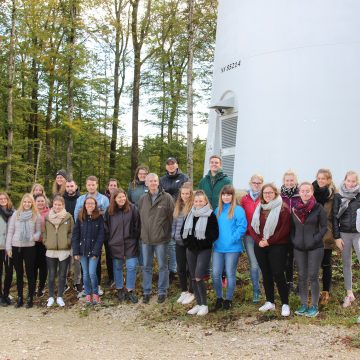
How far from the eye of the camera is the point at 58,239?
7.13 m

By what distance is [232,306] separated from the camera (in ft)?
21.1

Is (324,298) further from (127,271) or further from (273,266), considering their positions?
(127,271)

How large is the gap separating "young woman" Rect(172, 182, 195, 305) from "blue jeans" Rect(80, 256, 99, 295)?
1268 millimetres

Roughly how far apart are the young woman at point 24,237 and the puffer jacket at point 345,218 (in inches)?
172

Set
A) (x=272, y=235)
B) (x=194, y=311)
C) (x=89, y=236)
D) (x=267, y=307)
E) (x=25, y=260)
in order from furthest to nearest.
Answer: (x=25, y=260), (x=89, y=236), (x=194, y=311), (x=267, y=307), (x=272, y=235)

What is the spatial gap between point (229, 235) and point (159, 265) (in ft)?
4.47

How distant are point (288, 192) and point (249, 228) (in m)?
0.71

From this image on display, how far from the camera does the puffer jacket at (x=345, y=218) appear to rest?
5.94 m

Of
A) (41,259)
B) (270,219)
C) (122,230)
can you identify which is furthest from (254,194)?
(41,259)

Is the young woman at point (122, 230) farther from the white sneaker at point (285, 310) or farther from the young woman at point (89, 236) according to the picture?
the white sneaker at point (285, 310)

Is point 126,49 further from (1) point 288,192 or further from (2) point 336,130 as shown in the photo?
(1) point 288,192

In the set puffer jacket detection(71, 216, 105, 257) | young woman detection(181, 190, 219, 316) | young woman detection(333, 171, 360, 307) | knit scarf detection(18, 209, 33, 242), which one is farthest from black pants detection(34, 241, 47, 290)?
young woman detection(333, 171, 360, 307)

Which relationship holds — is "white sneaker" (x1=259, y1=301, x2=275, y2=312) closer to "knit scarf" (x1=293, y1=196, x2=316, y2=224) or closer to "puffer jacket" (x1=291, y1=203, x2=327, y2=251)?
"puffer jacket" (x1=291, y1=203, x2=327, y2=251)

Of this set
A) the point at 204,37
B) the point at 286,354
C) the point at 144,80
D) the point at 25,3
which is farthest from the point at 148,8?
the point at 286,354
